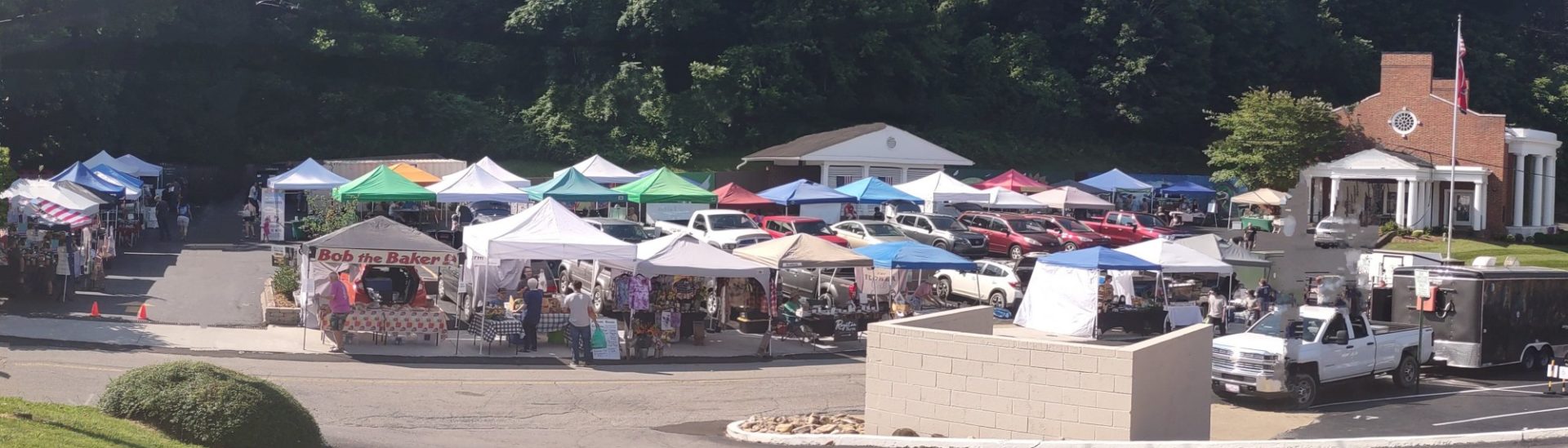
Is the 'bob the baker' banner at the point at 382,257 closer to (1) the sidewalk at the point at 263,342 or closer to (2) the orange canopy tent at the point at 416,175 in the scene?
(1) the sidewalk at the point at 263,342

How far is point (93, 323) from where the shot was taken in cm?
2209

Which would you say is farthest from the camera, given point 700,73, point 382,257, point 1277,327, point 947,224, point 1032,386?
point 700,73

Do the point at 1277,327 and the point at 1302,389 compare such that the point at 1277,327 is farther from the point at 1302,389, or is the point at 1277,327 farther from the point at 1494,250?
the point at 1494,250

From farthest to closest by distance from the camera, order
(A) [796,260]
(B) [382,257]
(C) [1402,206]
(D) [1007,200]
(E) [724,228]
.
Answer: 1. (C) [1402,206]
2. (D) [1007,200]
3. (E) [724,228]
4. (A) [796,260]
5. (B) [382,257]

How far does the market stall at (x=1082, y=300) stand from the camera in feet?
82.7

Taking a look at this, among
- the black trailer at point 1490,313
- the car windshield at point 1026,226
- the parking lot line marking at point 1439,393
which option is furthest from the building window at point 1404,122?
the parking lot line marking at point 1439,393

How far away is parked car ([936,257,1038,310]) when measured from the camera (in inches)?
1132

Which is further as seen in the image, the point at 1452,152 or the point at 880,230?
the point at 1452,152

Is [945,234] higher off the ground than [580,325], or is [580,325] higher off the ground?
[945,234]

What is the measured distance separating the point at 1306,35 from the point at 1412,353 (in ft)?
198

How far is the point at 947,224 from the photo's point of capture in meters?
38.9

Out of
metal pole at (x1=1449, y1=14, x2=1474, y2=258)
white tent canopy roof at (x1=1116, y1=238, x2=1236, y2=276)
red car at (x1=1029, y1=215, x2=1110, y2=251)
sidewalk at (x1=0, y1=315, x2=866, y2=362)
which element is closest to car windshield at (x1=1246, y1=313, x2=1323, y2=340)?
white tent canopy roof at (x1=1116, y1=238, x2=1236, y2=276)

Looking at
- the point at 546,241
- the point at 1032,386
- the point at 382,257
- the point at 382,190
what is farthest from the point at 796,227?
the point at 1032,386

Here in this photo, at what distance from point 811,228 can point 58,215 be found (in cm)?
1789
